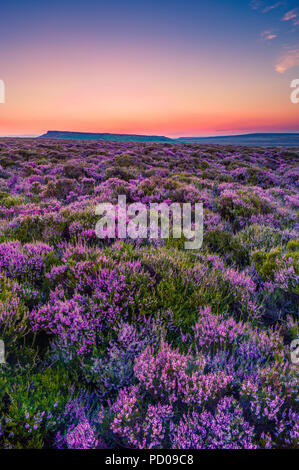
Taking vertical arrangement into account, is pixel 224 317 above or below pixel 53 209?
below

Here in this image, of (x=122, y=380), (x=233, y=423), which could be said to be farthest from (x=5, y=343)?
(x=233, y=423)

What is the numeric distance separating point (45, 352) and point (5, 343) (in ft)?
1.29

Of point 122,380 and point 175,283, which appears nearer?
point 122,380

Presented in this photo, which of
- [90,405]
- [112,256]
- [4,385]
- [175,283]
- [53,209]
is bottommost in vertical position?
[90,405]

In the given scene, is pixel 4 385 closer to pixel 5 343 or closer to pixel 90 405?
pixel 5 343

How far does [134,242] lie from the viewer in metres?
4.81

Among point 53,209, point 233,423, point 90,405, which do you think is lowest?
point 90,405

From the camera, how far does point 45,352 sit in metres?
2.55

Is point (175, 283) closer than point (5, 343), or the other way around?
point (5, 343)

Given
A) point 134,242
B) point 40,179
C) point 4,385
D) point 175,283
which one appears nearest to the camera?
point 4,385

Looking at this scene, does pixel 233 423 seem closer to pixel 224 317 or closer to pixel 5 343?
pixel 224 317

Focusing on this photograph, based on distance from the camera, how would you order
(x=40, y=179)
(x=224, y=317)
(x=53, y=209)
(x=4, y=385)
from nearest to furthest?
(x=4, y=385) → (x=224, y=317) → (x=53, y=209) → (x=40, y=179)
